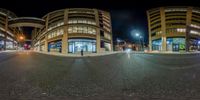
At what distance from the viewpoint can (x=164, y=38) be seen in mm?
85438

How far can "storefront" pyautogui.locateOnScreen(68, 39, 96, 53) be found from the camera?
216 ft

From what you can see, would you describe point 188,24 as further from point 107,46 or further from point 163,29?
point 107,46

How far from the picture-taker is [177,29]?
85.1m

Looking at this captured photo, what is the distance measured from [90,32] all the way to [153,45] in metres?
39.9

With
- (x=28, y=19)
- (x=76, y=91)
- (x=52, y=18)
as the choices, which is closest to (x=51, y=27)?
(x=52, y=18)

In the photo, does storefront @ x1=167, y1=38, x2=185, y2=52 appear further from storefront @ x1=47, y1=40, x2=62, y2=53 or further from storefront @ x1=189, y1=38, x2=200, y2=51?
storefront @ x1=47, y1=40, x2=62, y2=53

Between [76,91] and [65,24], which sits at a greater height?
[65,24]

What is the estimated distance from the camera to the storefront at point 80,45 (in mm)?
65794

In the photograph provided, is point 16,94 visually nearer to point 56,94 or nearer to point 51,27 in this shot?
point 56,94

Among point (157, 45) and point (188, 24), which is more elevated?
point (188, 24)

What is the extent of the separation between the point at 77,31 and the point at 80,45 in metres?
5.07

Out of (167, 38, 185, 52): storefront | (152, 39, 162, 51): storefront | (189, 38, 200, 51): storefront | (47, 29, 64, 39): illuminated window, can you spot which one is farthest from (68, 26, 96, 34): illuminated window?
(189, 38, 200, 51): storefront

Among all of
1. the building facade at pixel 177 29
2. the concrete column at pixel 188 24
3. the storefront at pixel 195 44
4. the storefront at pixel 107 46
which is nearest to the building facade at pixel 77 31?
the storefront at pixel 107 46

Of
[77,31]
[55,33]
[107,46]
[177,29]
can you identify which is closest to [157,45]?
[177,29]
